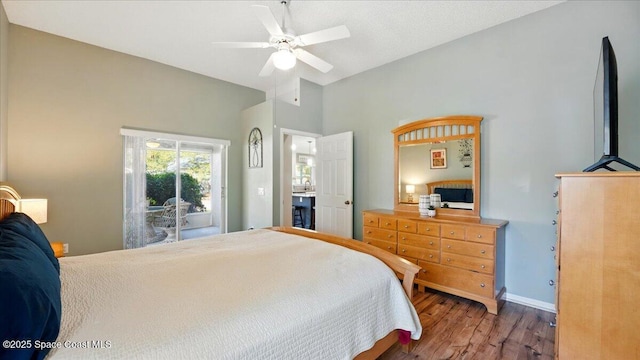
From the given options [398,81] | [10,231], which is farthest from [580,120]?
[10,231]

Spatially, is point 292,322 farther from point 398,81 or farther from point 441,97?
point 398,81

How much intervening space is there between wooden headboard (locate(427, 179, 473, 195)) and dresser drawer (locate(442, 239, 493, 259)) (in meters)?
0.69

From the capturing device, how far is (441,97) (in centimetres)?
323

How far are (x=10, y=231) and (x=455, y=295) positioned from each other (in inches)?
137

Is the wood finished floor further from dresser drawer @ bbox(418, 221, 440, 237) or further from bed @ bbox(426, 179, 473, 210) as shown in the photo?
bed @ bbox(426, 179, 473, 210)

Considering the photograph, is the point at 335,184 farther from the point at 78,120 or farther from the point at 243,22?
the point at 78,120

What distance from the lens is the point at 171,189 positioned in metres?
3.99

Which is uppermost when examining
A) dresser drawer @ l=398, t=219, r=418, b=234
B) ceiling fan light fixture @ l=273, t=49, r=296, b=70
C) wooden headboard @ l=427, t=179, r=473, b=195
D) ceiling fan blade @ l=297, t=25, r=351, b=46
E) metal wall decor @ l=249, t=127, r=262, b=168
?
ceiling fan blade @ l=297, t=25, r=351, b=46

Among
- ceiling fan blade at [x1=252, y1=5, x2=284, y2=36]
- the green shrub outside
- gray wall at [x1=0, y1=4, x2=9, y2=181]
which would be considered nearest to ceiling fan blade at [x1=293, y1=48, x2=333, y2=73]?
ceiling fan blade at [x1=252, y1=5, x2=284, y2=36]

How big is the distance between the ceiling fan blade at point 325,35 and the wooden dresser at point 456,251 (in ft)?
6.71

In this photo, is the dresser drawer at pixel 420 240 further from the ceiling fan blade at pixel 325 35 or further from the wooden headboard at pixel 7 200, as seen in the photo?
the wooden headboard at pixel 7 200

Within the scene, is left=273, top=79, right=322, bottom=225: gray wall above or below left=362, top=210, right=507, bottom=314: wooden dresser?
above

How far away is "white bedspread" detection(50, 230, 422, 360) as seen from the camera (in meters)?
0.91

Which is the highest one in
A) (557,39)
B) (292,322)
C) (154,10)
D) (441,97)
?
(154,10)
